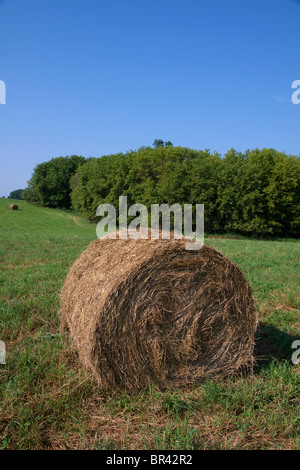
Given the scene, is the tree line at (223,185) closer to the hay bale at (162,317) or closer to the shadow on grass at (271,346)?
the shadow on grass at (271,346)

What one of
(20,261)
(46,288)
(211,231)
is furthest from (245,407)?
(211,231)

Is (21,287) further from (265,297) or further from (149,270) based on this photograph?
(265,297)

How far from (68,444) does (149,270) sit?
1.89 m

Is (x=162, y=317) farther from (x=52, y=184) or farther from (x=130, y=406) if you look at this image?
(x=52, y=184)

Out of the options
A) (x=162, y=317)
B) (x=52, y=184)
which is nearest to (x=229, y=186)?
(x=162, y=317)

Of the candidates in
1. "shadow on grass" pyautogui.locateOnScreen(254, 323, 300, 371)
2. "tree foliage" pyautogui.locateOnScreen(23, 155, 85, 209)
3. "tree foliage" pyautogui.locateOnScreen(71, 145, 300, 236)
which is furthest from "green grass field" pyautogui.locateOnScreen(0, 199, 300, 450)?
"tree foliage" pyautogui.locateOnScreen(23, 155, 85, 209)

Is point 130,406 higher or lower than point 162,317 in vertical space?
lower

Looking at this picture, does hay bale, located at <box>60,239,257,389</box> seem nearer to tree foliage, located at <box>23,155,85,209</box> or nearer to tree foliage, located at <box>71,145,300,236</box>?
tree foliage, located at <box>71,145,300,236</box>

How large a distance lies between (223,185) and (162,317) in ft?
98.8

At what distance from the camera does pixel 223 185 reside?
3294 cm

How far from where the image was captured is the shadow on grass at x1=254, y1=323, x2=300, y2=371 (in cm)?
474

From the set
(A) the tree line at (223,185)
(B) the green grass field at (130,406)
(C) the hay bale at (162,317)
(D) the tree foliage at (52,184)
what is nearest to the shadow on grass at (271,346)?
(B) the green grass field at (130,406)

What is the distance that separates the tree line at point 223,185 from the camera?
107ft

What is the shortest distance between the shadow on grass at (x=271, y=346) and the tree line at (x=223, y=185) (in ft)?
88.8
